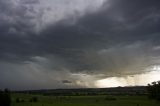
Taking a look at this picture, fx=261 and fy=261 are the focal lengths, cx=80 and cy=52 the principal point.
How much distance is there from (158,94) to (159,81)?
8.61 meters

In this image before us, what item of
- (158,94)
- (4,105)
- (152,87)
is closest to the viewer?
(4,105)

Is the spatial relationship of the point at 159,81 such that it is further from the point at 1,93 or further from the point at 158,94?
the point at 1,93

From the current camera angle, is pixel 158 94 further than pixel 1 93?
Yes

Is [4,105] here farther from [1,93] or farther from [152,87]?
[152,87]

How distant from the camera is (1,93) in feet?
267

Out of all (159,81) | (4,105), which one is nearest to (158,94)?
(159,81)

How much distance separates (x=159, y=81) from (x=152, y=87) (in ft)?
16.3

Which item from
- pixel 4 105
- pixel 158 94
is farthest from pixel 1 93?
pixel 158 94

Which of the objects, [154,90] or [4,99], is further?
[154,90]

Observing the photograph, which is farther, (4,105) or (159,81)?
(159,81)

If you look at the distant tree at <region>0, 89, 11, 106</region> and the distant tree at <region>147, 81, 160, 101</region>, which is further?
the distant tree at <region>147, 81, 160, 101</region>

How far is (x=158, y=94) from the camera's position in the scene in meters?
122

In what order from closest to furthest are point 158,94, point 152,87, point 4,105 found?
point 4,105
point 158,94
point 152,87

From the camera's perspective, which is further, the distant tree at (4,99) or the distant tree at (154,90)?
the distant tree at (154,90)
